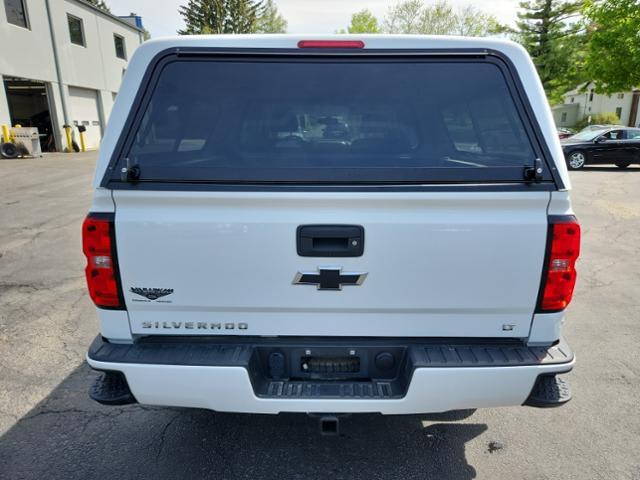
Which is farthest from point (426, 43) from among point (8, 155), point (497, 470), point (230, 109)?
point (8, 155)

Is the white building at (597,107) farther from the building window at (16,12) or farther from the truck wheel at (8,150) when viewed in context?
the truck wheel at (8,150)

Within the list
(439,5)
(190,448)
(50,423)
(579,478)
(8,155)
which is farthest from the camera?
(439,5)

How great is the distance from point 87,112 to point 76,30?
4064 millimetres

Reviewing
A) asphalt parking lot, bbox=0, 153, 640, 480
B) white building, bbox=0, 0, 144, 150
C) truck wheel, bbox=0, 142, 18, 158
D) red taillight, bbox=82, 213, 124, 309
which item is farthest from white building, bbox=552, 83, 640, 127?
red taillight, bbox=82, 213, 124, 309

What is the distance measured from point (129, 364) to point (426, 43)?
200 centimetres

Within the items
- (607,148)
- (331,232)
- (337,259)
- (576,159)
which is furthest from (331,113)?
(607,148)

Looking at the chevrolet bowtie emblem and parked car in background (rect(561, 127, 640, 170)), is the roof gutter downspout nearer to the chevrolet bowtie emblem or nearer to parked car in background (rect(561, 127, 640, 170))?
parked car in background (rect(561, 127, 640, 170))

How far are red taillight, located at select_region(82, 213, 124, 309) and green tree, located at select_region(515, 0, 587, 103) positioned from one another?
40966 mm

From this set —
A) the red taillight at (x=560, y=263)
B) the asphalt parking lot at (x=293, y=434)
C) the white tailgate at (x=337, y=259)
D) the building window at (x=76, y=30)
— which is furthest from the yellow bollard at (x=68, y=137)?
the red taillight at (x=560, y=263)

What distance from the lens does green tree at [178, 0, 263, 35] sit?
147 ft

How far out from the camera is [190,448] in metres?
2.59

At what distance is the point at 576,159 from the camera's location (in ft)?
52.3

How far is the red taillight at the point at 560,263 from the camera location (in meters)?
1.90

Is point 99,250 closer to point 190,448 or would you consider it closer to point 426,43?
point 190,448
